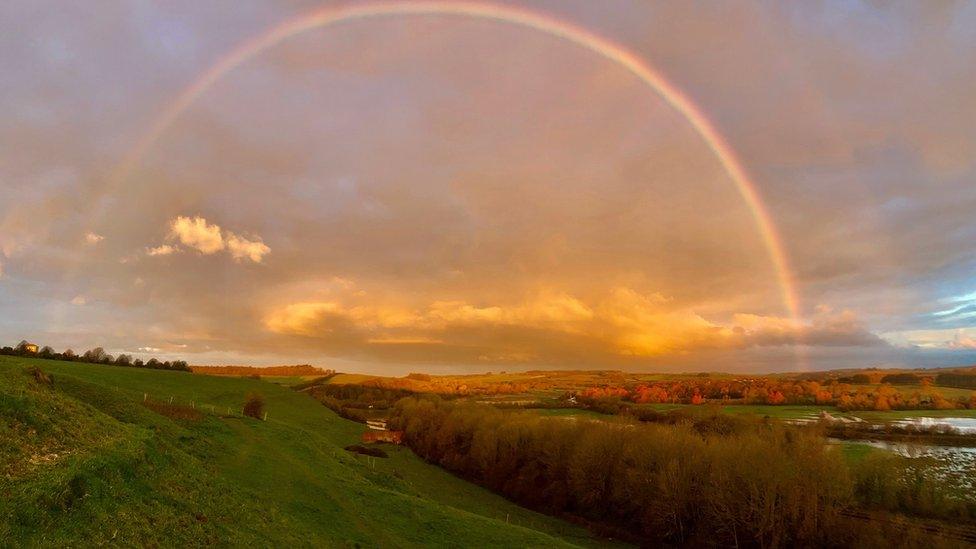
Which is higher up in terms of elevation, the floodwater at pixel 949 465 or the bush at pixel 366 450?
the floodwater at pixel 949 465

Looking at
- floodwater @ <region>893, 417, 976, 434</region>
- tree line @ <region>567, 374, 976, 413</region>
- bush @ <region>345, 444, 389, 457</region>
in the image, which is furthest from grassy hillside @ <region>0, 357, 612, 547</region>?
tree line @ <region>567, 374, 976, 413</region>

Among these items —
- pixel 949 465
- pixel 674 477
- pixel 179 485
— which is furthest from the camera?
pixel 674 477

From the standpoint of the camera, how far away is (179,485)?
2319 centimetres

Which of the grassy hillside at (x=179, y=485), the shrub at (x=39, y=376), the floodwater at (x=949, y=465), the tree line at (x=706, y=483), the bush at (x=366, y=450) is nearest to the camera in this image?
the grassy hillside at (x=179, y=485)

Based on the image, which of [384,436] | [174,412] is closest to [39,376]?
[174,412]

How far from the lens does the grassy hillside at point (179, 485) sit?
15.6m

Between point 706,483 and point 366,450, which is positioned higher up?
point 706,483

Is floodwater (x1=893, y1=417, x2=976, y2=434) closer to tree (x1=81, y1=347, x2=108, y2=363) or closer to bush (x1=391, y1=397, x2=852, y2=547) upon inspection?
bush (x1=391, y1=397, x2=852, y2=547)

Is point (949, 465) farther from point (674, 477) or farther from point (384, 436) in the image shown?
point (384, 436)

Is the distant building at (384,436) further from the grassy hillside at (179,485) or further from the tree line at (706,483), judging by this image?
the grassy hillside at (179,485)

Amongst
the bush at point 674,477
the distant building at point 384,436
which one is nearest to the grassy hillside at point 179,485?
the bush at point 674,477

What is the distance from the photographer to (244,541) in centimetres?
2175

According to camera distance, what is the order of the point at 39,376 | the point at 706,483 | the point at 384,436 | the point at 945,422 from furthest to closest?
the point at 384,436 < the point at 945,422 < the point at 706,483 < the point at 39,376

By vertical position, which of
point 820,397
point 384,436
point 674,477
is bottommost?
point 384,436
